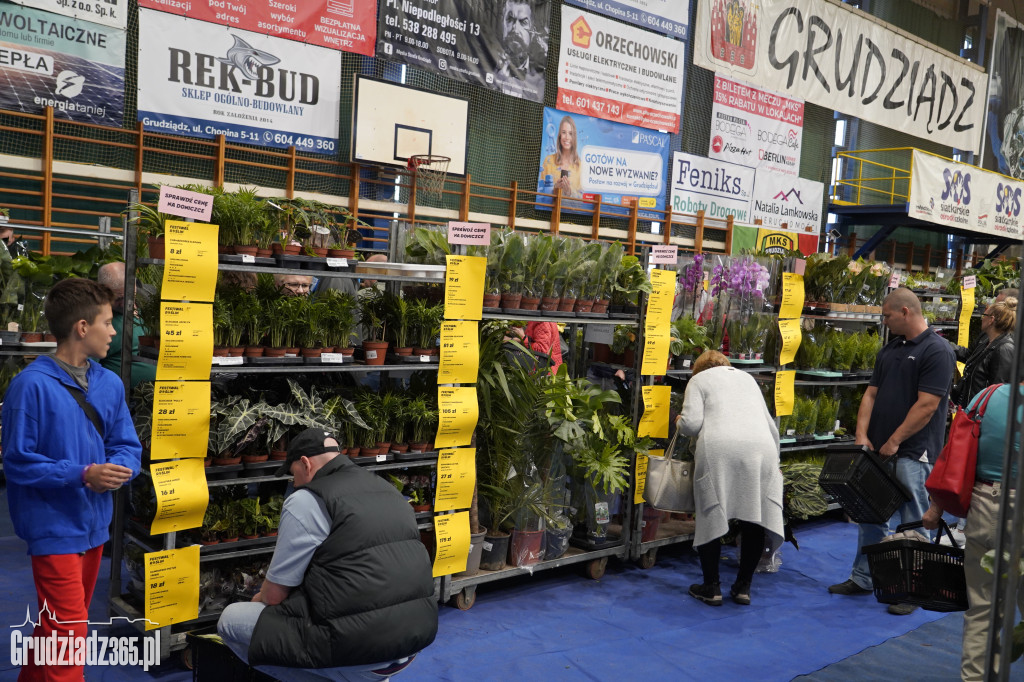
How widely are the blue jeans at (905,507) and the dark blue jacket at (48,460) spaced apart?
12.9ft

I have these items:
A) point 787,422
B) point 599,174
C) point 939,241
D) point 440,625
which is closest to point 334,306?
point 440,625

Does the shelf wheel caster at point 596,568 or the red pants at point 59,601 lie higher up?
the red pants at point 59,601

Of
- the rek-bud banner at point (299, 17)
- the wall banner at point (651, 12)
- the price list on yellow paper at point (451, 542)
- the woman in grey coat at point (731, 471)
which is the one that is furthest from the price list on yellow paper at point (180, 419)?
the wall banner at point (651, 12)

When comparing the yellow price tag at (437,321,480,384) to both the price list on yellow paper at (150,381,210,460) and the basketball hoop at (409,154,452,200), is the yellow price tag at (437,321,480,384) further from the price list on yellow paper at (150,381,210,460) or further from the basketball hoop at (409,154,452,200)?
the basketball hoop at (409,154,452,200)

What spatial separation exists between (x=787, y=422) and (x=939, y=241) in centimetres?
1337

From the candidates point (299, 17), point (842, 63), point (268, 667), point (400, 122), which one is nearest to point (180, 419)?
point (268, 667)

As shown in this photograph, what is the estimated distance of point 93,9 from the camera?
714 centimetres

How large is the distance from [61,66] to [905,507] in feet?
23.6

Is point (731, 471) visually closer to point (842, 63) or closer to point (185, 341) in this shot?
point (185, 341)

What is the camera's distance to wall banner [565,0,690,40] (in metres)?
10.6

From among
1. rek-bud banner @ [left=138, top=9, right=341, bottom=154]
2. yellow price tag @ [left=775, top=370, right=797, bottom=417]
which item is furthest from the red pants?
rek-bud banner @ [left=138, top=9, right=341, bottom=154]

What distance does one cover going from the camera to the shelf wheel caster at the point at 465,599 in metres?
4.23

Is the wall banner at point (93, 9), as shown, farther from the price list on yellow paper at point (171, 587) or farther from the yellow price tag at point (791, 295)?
the yellow price tag at point (791, 295)

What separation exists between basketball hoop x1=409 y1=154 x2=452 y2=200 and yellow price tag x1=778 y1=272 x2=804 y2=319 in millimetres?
4914
